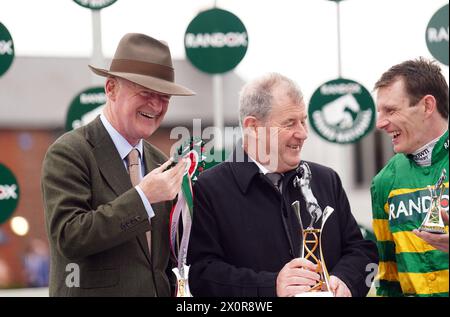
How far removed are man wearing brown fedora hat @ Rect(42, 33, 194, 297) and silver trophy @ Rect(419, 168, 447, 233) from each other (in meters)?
0.77

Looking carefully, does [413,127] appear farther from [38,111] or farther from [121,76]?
[38,111]

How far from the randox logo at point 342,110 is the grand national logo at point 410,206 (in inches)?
36.5

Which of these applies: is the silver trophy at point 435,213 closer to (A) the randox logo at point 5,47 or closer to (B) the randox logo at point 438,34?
(B) the randox logo at point 438,34

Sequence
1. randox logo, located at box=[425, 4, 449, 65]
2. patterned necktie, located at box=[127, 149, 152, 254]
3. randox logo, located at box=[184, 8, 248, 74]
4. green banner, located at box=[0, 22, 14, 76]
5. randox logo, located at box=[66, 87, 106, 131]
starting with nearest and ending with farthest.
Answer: patterned necktie, located at box=[127, 149, 152, 254] < green banner, located at box=[0, 22, 14, 76] < randox logo, located at box=[425, 4, 449, 65] < randox logo, located at box=[184, 8, 248, 74] < randox logo, located at box=[66, 87, 106, 131]

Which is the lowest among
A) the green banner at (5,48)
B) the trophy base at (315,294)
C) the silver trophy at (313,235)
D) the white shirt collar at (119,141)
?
the trophy base at (315,294)

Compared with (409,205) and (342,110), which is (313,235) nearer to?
(409,205)

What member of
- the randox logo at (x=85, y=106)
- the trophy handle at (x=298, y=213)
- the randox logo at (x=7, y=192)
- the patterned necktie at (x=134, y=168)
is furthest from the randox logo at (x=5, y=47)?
the trophy handle at (x=298, y=213)

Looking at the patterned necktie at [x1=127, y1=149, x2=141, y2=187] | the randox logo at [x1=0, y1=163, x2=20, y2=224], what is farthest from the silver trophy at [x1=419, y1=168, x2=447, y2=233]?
the randox logo at [x1=0, y1=163, x2=20, y2=224]

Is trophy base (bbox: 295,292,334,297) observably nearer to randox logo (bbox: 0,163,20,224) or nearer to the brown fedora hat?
the brown fedora hat

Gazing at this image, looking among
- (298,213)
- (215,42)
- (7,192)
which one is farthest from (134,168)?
(7,192)

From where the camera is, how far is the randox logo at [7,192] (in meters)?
3.13

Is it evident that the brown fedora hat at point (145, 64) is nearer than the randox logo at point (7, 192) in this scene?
Yes

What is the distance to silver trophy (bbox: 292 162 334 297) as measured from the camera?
6.83 ft
